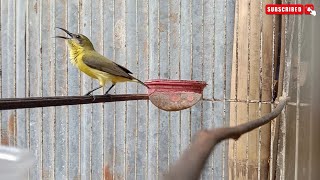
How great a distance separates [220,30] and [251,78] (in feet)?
0.89

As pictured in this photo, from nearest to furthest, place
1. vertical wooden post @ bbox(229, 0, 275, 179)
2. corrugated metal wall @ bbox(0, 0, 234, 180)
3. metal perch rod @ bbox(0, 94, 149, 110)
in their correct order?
metal perch rod @ bbox(0, 94, 149, 110), vertical wooden post @ bbox(229, 0, 275, 179), corrugated metal wall @ bbox(0, 0, 234, 180)

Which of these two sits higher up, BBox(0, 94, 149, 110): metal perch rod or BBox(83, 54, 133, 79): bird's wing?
BBox(83, 54, 133, 79): bird's wing

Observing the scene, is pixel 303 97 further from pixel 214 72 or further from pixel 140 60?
pixel 140 60

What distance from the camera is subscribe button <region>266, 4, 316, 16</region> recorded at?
1.35 meters

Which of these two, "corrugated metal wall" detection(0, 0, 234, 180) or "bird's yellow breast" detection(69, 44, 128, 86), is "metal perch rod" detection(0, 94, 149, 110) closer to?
"bird's yellow breast" detection(69, 44, 128, 86)

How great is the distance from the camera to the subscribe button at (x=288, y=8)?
4.42 ft

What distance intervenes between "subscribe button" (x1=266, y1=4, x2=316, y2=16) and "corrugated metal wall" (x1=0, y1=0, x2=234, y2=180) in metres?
0.23

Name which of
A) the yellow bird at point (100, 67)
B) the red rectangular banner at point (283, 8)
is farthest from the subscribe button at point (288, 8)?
the yellow bird at point (100, 67)

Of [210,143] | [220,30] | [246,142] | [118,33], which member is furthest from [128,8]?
[210,143]

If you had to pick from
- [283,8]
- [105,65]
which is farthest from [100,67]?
[283,8]

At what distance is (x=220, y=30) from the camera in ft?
5.49

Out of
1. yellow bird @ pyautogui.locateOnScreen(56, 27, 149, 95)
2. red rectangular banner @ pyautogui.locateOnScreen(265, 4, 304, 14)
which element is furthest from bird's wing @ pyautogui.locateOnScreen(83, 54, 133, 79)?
red rectangular banner @ pyautogui.locateOnScreen(265, 4, 304, 14)

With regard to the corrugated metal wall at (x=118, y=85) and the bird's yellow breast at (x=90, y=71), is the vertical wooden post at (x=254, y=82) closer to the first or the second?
the corrugated metal wall at (x=118, y=85)

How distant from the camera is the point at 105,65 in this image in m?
1.36
